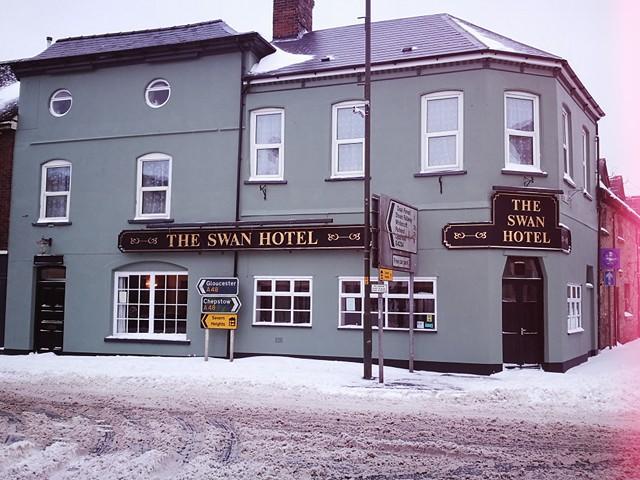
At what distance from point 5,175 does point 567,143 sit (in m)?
16.2

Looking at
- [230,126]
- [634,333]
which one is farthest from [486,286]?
[634,333]

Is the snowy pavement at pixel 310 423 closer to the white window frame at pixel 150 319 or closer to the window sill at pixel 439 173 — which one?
the white window frame at pixel 150 319

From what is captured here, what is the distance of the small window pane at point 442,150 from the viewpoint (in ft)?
54.5

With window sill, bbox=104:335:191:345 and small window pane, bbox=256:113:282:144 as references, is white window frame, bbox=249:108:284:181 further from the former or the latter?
window sill, bbox=104:335:191:345

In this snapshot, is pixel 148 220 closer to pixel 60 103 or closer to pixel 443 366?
pixel 60 103

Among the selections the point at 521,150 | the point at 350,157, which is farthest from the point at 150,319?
the point at 521,150

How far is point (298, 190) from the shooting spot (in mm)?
17703

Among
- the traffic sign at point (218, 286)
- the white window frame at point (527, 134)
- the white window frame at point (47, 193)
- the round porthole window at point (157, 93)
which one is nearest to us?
the white window frame at point (527, 134)

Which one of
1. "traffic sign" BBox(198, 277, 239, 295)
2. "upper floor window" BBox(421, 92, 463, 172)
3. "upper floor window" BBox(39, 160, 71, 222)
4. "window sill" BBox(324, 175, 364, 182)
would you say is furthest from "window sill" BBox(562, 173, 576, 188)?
"upper floor window" BBox(39, 160, 71, 222)

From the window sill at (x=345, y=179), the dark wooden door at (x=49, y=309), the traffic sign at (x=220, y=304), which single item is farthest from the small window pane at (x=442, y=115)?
the dark wooden door at (x=49, y=309)

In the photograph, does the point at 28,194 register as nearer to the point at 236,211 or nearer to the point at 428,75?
the point at 236,211

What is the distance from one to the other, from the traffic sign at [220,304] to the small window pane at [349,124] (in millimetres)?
4907

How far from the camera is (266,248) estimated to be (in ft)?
57.3

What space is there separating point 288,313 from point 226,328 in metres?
1.61
